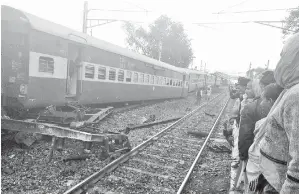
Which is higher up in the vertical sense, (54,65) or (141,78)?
(54,65)

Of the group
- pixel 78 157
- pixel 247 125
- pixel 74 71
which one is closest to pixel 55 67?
pixel 74 71

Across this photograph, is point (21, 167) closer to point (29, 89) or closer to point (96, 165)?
point (96, 165)

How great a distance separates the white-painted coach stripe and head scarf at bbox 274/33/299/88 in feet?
23.5

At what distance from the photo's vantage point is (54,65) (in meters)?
8.40

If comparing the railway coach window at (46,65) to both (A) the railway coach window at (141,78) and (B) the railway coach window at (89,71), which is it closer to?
(B) the railway coach window at (89,71)

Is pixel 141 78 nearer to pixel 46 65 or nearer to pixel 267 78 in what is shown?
pixel 46 65

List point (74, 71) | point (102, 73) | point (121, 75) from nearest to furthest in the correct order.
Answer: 1. point (74, 71)
2. point (102, 73)
3. point (121, 75)

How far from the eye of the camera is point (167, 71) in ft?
72.4

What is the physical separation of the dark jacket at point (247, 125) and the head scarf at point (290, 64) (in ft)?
5.21

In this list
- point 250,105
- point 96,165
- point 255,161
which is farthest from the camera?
point 96,165

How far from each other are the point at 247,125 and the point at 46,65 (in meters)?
→ 6.70

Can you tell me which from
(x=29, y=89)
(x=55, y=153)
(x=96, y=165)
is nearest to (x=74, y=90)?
(x=29, y=89)

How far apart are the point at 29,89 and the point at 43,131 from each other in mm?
2178

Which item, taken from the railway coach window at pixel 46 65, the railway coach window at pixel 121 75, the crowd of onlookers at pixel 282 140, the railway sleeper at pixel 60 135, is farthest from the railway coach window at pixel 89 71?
the crowd of onlookers at pixel 282 140
